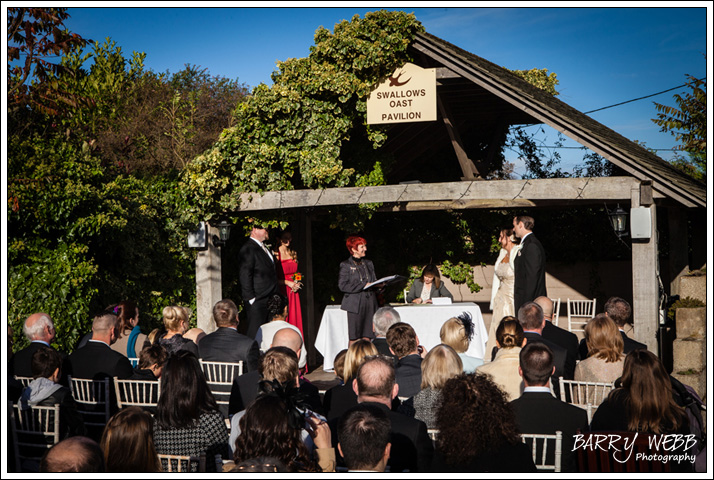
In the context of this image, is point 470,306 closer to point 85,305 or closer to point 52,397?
point 85,305

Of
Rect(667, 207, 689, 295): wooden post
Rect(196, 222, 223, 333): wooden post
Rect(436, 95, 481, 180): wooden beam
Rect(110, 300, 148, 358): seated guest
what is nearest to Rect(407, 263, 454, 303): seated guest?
Rect(436, 95, 481, 180): wooden beam

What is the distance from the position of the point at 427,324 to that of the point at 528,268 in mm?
1505

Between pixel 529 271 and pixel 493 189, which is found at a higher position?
pixel 493 189

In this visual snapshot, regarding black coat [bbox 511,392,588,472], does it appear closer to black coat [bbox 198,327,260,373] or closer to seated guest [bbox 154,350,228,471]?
seated guest [bbox 154,350,228,471]

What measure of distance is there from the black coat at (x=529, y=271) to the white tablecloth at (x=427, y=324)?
685 mm

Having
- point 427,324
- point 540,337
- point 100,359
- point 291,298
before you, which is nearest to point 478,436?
point 540,337

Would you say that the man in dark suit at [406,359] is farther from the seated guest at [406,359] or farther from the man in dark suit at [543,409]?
the man in dark suit at [543,409]

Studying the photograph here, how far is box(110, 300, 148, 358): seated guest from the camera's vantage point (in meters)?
6.33

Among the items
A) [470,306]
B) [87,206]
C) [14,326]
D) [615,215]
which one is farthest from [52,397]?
[615,215]

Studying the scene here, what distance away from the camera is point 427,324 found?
27.1 feet

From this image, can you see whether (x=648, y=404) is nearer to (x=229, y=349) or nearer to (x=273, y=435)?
(x=273, y=435)

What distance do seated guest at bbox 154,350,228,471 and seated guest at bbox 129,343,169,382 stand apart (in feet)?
4.35

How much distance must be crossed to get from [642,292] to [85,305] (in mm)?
6327

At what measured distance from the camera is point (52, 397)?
165 inches
